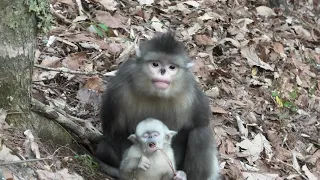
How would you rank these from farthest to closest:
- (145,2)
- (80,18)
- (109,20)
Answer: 1. (145,2)
2. (109,20)
3. (80,18)

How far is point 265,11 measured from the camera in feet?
30.6

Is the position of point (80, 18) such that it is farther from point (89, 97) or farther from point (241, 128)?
point (241, 128)

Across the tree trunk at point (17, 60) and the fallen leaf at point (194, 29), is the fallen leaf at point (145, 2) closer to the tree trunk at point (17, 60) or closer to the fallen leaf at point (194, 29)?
the fallen leaf at point (194, 29)

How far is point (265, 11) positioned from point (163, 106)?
5.52 meters

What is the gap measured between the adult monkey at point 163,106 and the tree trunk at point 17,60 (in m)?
0.65

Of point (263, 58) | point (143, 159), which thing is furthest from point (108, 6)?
point (143, 159)

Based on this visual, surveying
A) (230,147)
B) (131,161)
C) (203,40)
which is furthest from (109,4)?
(131,161)

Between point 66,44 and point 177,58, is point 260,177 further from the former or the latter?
point 66,44

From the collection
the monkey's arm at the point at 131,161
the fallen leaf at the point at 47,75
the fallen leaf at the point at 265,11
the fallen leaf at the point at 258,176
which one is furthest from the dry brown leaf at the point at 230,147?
the fallen leaf at the point at 265,11

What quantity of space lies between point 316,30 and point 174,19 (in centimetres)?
314

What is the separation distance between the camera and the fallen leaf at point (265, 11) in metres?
9.26

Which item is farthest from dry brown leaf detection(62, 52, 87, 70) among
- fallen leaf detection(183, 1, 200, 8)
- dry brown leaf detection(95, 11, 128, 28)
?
fallen leaf detection(183, 1, 200, 8)

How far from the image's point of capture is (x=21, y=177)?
11.3ft

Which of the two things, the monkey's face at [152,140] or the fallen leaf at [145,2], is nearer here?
the monkey's face at [152,140]
